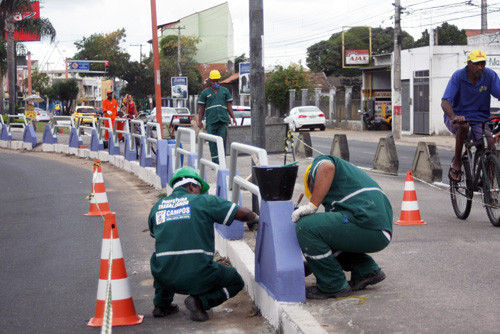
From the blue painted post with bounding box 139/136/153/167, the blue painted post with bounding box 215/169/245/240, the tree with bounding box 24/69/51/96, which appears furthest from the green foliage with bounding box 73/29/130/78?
the blue painted post with bounding box 215/169/245/240

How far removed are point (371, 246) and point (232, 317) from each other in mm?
1204

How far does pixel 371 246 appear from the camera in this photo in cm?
553

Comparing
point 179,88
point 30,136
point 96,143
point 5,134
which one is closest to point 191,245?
point 96,143

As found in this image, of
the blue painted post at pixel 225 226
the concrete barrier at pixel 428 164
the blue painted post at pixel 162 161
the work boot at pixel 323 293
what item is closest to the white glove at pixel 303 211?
the work boot at pixel 323 293

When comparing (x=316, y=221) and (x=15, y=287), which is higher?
(x=316, y=221)

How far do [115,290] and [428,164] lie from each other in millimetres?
9782

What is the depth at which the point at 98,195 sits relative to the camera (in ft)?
36.3

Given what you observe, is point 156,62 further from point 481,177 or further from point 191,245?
point 191,245

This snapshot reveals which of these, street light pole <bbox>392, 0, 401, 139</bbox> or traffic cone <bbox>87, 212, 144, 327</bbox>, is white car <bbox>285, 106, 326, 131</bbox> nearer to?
street light pole <bbox>392, 0, 401, 139</bbox>

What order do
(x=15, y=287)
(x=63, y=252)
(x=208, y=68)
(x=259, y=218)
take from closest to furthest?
(x=259, y=218)
(x=15, y=287)
(x=63, y=252)
(x=208, y=68)

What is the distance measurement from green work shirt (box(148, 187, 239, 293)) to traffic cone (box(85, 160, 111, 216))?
17.6 ft

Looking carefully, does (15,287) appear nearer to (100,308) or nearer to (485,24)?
(100,308)

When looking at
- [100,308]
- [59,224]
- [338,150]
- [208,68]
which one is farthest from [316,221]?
[208,68]

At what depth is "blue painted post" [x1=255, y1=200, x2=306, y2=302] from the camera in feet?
17.0
